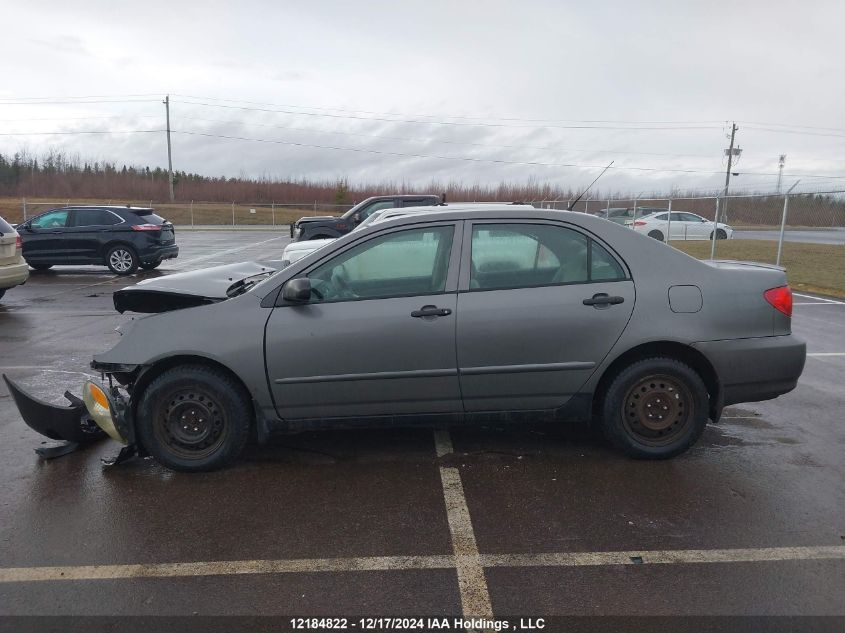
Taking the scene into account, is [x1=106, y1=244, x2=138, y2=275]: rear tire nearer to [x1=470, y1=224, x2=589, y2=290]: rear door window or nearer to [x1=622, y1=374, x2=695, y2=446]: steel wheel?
[x1=470, y1=224, x2=589, y2=290]: rear door window

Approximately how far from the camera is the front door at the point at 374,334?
13.0 feet

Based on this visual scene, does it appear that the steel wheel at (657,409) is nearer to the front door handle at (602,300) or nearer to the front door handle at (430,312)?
the front door handle at (602,300)

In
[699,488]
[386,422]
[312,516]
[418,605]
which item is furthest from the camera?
[386,422]

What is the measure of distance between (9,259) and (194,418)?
Result: 27.2ft

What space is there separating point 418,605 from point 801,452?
10.1 feet

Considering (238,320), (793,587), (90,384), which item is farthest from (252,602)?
(793,587)

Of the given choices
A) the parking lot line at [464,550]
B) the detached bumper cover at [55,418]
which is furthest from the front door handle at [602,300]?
the detached bumper cover at [55,418]

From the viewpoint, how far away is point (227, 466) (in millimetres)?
4207

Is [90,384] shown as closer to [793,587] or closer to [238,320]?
[238,320]

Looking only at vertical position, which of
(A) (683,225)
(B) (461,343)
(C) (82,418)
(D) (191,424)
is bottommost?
(C) (82,418)

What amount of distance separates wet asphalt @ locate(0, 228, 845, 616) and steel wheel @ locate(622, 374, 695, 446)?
0.20 metres

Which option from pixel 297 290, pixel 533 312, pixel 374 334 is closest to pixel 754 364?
pixel 533 312

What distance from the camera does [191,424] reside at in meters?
4.11

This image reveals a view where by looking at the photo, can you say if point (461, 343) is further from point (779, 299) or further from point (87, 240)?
Answer: point (87, 240)
